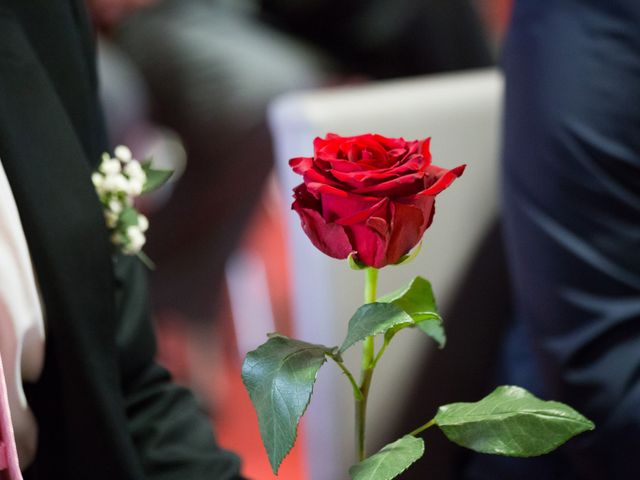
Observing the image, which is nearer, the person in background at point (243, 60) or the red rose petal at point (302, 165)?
the red rose petal at point (302, 165)

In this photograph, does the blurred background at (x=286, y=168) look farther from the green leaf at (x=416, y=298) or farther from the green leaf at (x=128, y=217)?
the green leaf at (x=416, y=298)

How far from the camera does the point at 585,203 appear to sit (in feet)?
3.37

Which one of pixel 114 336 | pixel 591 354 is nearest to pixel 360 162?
pixel 114 336

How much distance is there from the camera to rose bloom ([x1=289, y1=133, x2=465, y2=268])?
45 cm

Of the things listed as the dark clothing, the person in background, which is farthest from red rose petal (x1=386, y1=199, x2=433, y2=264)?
the person in background

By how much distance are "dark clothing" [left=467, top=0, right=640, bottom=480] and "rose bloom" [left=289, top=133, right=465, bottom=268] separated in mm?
586

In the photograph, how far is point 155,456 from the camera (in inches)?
28.0

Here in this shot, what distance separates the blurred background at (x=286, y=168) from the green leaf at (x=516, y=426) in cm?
66

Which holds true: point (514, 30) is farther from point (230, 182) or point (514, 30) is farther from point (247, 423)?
point (247, 423)

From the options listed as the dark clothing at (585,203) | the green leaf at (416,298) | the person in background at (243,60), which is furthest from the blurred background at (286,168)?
the green leaf at (416,298)

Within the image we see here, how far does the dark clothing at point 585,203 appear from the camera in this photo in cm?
101

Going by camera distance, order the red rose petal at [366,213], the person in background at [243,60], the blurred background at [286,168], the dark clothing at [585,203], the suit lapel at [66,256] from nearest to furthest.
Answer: the red rose petal at [366,213] < the suit lapel at [66,256] < the dark clothing at [585,203] < the blurred background at [286,168] < the person in background at [243,60]

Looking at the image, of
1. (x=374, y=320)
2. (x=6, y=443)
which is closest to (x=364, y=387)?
(x=374, y=320)

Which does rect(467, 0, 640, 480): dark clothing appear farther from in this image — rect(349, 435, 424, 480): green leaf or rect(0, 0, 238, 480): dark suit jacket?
rect(349, 435, 424, 480): green leaf
